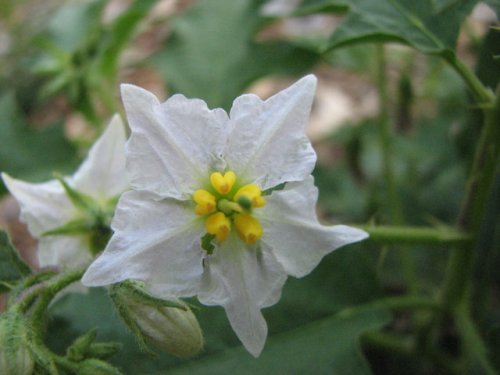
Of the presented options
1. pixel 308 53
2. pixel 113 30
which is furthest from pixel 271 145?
pixel 113 30

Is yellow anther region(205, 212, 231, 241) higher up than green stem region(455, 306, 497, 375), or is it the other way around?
yellow anther region(205, 212, 231, 241)

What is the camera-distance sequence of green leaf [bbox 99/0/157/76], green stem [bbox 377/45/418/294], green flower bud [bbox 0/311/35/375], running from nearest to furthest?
green flower bud [bbox 0/311/35/375] → green stem [bbox 377/45/418/294] → green leaf [bbox 99/0/157/76]

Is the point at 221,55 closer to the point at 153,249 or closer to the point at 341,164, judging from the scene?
the point at 341,164

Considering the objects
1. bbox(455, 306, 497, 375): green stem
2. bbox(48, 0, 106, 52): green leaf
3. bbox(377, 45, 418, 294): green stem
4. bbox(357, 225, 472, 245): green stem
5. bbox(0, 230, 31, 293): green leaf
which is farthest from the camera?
bbox(48, 0, 106, 52): green leaf

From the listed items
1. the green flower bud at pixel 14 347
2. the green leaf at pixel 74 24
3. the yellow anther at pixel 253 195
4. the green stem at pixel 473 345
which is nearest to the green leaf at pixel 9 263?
the green flower bud at pixel 14 347

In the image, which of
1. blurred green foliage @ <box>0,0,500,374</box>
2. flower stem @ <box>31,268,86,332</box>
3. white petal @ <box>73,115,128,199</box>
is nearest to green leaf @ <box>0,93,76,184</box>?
blurred green foliage @ <box>0,0,500,374</box>

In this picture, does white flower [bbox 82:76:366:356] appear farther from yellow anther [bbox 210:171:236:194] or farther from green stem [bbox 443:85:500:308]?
green stem [bbox 443:85:500:308]

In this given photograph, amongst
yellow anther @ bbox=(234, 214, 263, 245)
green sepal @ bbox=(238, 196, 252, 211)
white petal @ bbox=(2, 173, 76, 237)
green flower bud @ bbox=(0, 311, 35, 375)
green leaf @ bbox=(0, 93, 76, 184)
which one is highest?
green sepal @ bbox=(238, 196, 252, 211)

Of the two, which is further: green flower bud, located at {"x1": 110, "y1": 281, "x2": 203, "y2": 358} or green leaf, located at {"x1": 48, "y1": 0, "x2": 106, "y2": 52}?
green leaf, located at {"x1": 48, "y1": 0, "x2": 106, "y2": 52}
